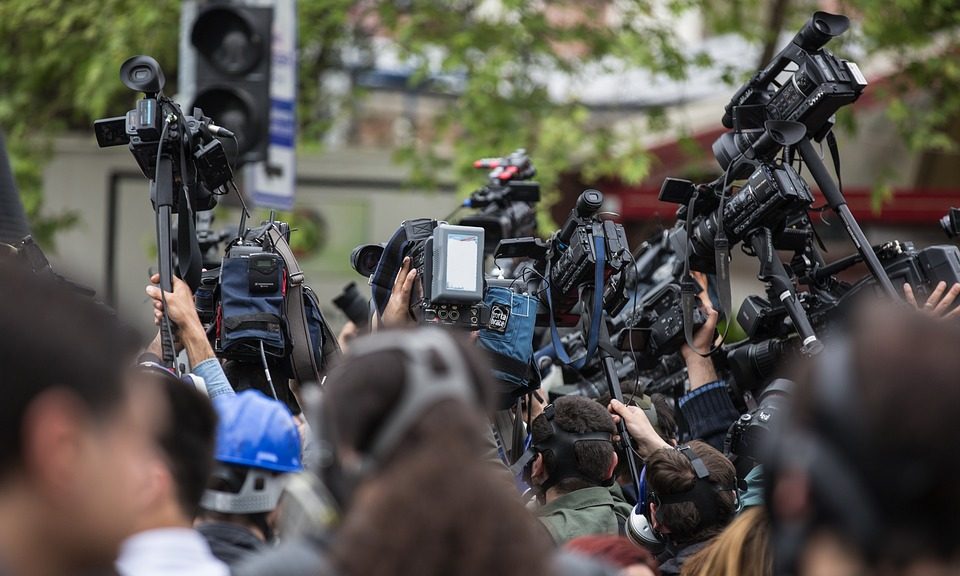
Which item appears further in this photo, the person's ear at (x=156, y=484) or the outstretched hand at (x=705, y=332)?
the outstretched hand at (x=705, y=332)

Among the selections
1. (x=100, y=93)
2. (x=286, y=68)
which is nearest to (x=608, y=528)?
(x=286, y=68)

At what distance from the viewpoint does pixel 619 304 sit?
5.14 meters

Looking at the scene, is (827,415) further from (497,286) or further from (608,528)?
(497,286)

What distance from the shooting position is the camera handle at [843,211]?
4520mm

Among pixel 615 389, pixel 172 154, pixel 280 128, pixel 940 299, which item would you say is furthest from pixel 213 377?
pixel 280 128

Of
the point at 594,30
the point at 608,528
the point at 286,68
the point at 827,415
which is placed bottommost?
the point at 608,528

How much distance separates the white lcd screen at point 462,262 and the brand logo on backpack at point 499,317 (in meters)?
0.16

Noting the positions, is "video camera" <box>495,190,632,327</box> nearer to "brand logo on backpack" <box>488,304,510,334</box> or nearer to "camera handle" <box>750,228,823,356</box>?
"brand logo on backpack" <box>488,304,510,334</box>

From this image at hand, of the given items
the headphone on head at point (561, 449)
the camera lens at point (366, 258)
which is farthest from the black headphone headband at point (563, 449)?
the camera lens at point (366, 258)

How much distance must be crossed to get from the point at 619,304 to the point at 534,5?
751cm

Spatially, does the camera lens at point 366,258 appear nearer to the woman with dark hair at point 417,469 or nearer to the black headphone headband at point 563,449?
the black headphone headband at point 563,449

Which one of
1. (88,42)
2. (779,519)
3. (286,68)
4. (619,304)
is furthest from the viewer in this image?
(88,42)

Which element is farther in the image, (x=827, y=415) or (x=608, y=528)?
(x=608, y=528)

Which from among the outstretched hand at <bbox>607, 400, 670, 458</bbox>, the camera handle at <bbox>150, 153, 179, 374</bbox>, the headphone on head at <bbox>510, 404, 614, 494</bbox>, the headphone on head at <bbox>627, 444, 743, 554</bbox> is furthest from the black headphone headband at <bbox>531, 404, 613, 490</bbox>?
the camera handle at <bbox>150, 153, 179, 374</bbox>
